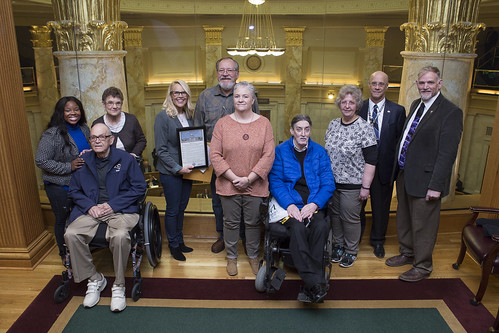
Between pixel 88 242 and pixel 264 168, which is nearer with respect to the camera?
pixel 88 242

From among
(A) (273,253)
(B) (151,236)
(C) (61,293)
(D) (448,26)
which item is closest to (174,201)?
(B) (151,236)

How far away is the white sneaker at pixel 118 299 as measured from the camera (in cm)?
284

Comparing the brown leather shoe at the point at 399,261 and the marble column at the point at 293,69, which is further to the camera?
the marble column at the point at 293,69

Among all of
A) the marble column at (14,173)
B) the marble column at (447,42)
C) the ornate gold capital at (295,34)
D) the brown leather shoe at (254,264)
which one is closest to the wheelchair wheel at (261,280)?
the brown leather shoe at (254,264)

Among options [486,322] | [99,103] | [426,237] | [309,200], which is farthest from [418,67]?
[99,103]

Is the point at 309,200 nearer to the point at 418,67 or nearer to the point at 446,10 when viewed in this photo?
the point at 418,67

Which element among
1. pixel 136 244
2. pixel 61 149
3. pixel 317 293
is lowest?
pixel 317 293

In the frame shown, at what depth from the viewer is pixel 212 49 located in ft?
17.4

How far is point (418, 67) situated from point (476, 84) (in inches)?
30.8

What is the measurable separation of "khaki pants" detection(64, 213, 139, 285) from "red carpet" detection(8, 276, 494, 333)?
32 cm

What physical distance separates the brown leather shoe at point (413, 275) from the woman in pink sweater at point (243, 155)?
141cm

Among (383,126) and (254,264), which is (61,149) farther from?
(383,126)

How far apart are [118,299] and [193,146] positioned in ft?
4.49

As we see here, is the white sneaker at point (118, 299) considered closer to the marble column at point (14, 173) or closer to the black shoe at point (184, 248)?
the black shoe at point (184, 248)
